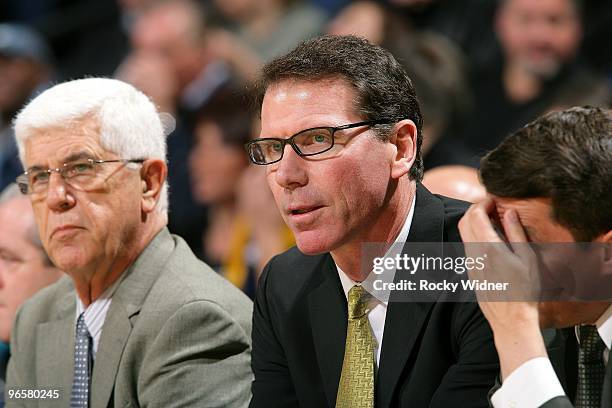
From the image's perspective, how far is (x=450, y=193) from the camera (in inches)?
123

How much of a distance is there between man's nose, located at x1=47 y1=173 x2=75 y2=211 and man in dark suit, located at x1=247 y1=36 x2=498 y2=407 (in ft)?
2.13

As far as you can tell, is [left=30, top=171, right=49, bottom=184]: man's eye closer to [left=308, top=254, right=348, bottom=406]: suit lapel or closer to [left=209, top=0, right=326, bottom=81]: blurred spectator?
[left=308, top=254, right=348, bottom=406]: suit lapel

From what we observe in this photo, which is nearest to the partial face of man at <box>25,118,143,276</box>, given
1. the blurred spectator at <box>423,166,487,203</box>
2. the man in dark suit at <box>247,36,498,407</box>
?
the man in dark suit at <box>247,36,498,407</box>

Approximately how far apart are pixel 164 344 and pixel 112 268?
0.35m

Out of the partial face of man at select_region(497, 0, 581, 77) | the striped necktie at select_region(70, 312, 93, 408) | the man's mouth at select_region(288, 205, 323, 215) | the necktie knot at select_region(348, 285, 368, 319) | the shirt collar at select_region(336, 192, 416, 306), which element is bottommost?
the striped necktie at select_region(70, 312, 93, 408)

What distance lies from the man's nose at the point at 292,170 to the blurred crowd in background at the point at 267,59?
1990mm

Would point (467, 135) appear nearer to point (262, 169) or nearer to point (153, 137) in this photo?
point (262, 169)

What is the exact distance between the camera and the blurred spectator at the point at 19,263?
3.30 meters

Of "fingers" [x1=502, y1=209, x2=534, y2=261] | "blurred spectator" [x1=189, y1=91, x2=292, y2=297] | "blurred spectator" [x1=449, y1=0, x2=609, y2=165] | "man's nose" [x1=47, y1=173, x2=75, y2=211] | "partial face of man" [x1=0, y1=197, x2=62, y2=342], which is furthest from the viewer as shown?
"blurred spectator" [x1=449, y1=0, x2=609, y2=165]

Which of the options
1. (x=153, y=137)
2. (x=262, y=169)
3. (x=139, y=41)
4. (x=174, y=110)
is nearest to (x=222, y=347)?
(x=153, y=137)

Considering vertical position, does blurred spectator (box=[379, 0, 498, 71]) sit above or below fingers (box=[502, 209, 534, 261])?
above

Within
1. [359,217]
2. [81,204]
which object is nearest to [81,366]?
[81,204]

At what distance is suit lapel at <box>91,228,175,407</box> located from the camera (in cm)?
270

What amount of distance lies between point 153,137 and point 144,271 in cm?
38
